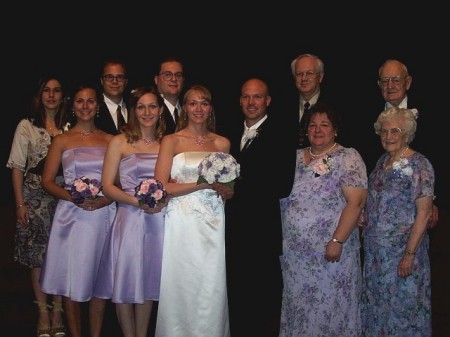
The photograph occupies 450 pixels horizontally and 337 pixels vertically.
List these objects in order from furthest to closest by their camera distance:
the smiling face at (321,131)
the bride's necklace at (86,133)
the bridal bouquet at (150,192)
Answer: the bride's necklace at (86,133) < the smiling face at (321,131) < the bridal bouquet at (150,192)

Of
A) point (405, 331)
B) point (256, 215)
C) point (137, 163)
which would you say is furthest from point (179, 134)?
point (405, 331)

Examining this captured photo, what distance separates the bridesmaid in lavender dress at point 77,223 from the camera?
462 cm

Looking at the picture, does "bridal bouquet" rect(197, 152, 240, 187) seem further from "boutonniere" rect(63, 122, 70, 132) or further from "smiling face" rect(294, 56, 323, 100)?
"boutonniere" rect(63, 122, 70, 132)

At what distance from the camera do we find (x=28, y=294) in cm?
635

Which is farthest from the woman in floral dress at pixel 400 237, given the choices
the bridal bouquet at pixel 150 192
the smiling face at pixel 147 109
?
the smiling face at pixel 147 109

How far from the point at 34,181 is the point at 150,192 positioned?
151 cm

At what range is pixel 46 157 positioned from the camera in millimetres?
4992

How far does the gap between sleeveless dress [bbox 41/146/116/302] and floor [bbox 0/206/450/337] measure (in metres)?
0.71

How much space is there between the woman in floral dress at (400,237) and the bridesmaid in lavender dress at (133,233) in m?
1.41

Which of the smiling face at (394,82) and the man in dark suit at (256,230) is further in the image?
the smiling face at (394,82)

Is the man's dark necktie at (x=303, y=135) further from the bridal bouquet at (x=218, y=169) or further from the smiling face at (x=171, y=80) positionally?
the smiling face at (x=171, y=80)

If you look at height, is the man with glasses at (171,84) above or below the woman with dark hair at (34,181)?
above

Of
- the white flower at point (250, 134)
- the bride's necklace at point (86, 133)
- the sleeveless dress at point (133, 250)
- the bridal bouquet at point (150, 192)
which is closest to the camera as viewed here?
the bridal bouquet at point (150, 192)

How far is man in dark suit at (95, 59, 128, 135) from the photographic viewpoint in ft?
17.2
